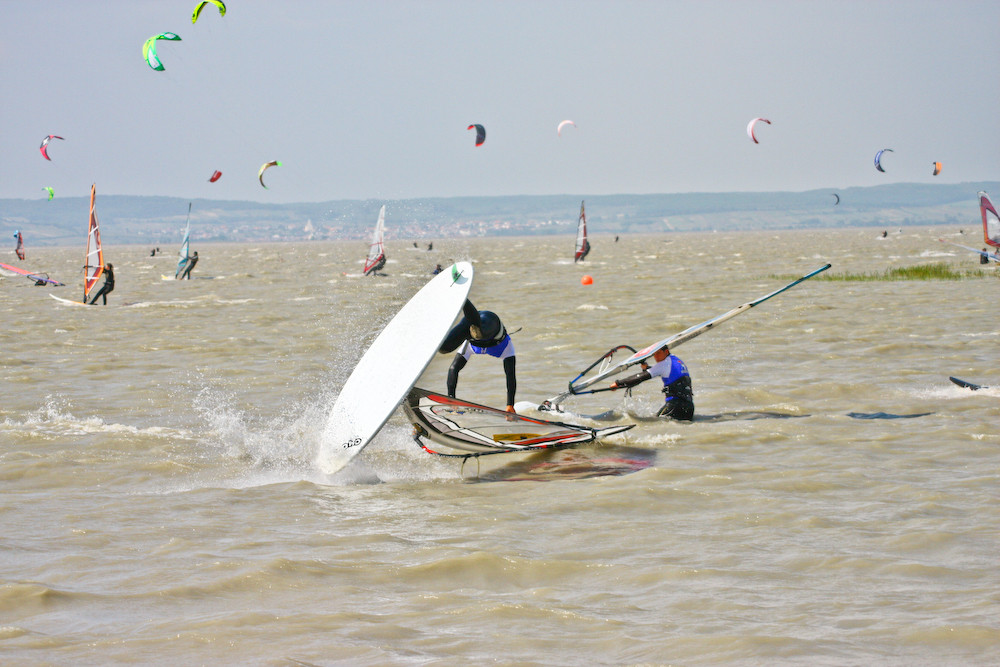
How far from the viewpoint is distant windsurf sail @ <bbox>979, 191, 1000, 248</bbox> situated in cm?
2716

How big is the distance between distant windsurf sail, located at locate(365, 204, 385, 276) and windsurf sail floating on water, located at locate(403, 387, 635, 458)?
80.0ft

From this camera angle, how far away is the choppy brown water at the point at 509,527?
13.8ft

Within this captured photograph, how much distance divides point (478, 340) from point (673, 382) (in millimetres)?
2054

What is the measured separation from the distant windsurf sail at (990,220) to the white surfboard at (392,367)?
2382 cm

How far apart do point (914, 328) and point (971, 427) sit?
24.4 feet

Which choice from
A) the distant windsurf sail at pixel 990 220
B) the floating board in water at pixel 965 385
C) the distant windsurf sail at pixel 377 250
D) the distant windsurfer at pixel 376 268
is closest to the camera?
the floating board in water at pixel 965 385

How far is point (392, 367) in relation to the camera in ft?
24.7

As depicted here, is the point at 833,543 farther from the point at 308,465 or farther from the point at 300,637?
the point at 308,465

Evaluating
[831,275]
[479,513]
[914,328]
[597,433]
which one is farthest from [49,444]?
[831,275]

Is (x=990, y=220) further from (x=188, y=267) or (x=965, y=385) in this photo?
(x=188, y=267)

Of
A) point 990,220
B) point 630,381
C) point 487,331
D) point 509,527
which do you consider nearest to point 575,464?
point 630,381

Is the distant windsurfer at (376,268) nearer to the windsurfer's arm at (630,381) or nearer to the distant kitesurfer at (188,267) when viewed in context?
the distant kitesurfer at (188,267)

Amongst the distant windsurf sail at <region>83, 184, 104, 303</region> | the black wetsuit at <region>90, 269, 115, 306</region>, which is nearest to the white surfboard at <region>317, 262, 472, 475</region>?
the distant windsurf sail at <region>83, 184, 104, 303</region>

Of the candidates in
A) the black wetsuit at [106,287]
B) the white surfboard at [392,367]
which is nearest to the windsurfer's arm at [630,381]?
the white surfboard at [392,367]
